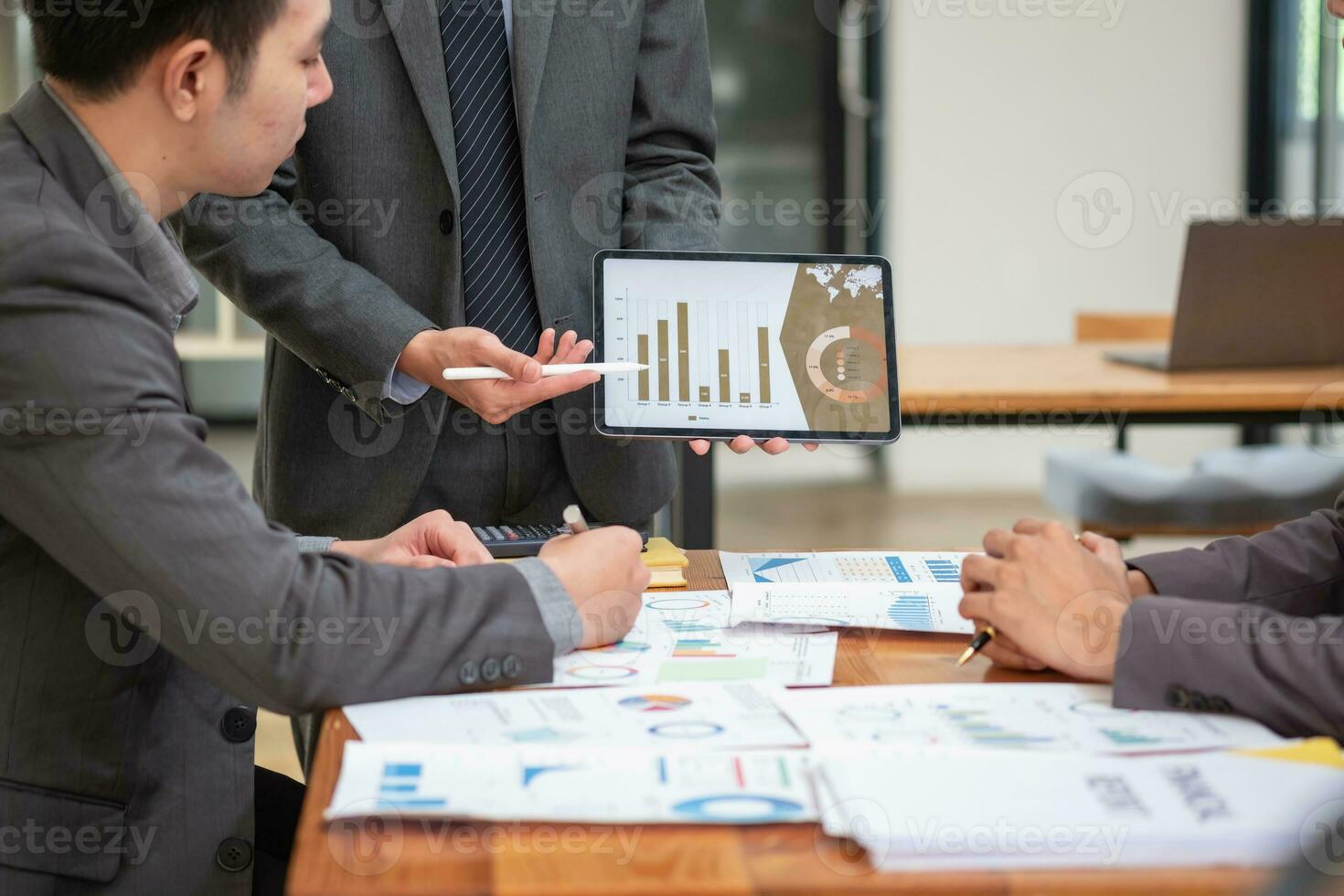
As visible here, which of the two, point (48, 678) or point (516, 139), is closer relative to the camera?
point (48, 678)

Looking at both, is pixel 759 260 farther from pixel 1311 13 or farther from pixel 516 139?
pixel 1311 13

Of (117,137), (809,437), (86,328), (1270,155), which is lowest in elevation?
(809,437)

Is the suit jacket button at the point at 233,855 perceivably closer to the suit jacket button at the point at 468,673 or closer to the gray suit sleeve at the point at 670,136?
the suit jacket button at the point at 468,673

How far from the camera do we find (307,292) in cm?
165

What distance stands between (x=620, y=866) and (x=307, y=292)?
1.06 metres

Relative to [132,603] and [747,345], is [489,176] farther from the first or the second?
[132,603]

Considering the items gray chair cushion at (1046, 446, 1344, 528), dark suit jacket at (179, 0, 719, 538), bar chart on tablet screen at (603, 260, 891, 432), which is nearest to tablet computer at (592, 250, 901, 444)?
bar chart on tablet screen at (603, 260, 891, 432)

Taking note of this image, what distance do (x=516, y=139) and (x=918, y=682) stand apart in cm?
101

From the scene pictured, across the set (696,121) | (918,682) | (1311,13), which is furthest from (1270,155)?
(918,682)

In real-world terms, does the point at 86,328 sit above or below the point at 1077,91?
below

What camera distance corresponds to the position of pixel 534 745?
3.07 ft

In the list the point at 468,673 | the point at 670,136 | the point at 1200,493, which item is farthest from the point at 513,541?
the point at 1200,493

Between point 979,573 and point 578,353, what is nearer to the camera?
point 979,573

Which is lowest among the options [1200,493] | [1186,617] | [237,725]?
[1200,493]
